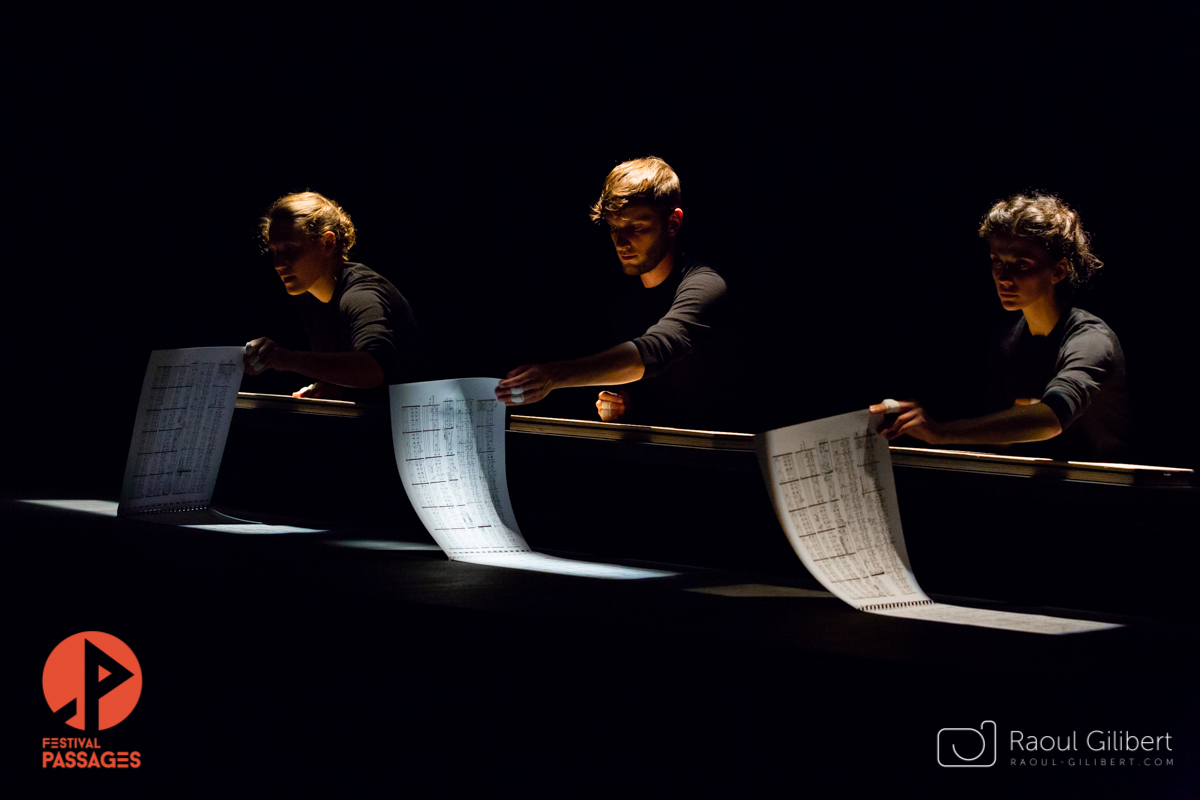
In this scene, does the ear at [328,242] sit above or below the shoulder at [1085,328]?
above

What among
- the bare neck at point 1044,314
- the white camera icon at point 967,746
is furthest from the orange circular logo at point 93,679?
the bare neck at point 1044,314

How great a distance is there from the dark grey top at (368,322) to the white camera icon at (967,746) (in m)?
2.04

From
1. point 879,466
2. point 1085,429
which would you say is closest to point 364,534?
point 879,466

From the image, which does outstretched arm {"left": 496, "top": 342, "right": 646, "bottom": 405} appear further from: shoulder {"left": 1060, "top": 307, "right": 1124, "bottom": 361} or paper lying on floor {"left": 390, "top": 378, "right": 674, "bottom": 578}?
shoulder {"left": 1060, "top": 307, "right": 1124, "bottom": 361}

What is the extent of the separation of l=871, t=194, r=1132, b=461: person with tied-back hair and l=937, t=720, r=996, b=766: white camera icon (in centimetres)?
81

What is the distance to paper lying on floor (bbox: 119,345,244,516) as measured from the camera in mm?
3006

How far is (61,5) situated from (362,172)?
1324mm

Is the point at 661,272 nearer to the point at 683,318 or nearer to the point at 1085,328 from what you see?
the point at 683,318

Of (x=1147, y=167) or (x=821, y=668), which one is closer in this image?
(x=821, y=668)

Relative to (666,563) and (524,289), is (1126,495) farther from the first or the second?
(524,289)

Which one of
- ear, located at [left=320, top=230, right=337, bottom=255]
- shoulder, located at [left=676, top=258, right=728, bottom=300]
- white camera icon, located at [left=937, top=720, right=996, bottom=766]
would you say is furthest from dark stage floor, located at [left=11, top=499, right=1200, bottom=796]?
ear, located at [left=320, top=230, right=337, bottom=255]

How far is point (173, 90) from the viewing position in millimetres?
4906

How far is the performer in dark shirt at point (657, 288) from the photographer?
2801 mm

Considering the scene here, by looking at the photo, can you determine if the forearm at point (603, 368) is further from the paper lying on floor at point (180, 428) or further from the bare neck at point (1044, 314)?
the paper lying on floor at point (180, 428)
